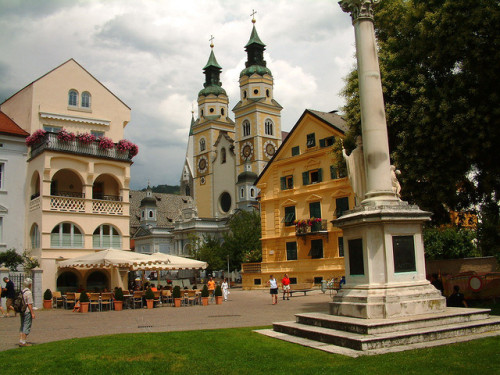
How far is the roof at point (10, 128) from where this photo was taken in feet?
100

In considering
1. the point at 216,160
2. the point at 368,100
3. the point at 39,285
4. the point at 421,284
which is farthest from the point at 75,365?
the point at 216,160

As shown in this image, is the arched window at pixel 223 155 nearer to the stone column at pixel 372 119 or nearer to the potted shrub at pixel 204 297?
the potted shrub at pixel 204 297

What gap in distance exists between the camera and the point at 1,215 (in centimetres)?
3038

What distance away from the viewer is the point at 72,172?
32.6 m

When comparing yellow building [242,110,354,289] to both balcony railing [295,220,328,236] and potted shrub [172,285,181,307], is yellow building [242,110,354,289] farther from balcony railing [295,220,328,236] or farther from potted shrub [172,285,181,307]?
potted shrub [172,285,181,307]

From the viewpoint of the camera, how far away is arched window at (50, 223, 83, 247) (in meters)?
29.7

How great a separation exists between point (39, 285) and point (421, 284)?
72.6 feet

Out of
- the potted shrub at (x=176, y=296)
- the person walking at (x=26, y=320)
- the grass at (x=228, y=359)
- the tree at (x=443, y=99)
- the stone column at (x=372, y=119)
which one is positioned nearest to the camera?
the grass at (x=228, y=359)

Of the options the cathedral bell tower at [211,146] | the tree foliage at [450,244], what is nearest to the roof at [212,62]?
the cathedral bell tower at [211,146]

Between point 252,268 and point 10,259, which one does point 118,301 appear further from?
point 252,268

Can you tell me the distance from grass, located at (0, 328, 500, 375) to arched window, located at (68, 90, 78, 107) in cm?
2511

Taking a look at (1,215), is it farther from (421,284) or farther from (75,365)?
(421,284)

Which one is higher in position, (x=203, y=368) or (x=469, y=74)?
(x=469, y=74)

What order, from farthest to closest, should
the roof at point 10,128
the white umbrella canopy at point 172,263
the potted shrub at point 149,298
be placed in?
the roof at point 10,128, the white umbrella canopy at point 172,263, the potted shrub at point 149,298
